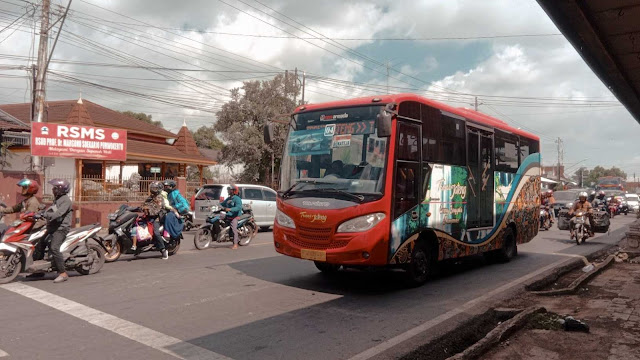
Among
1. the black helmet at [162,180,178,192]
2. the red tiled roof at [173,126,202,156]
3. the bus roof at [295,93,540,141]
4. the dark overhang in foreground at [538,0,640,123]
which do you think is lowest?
the black helmet at [162,180,178,192]

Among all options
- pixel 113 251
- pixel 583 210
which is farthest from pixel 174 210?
pixel 583 210

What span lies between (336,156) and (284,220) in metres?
1.34

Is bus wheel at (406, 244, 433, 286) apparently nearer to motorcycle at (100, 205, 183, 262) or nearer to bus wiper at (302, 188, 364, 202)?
bus wiper at (302, 188, 364, 202)

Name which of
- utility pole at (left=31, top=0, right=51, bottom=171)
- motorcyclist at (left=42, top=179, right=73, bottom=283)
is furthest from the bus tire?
utility pole at (left=31, top=0, right=51, bottom=171)

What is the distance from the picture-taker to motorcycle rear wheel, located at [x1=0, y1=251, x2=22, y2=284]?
7.81 m

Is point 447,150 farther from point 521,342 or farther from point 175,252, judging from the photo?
point 175,252

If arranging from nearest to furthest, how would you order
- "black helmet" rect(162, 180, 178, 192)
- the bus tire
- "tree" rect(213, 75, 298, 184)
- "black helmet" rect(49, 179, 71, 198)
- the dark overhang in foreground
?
1. the dark overhang in foreground
2. "black helmet" rect(49, 179, 71, 198)
3. the bus tire
4. "black helmet" rect(162, 180, 178, 192)
5. "tree" rect(213, 75, 298, 184)

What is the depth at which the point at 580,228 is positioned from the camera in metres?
15.6

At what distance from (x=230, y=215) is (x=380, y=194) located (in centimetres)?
660

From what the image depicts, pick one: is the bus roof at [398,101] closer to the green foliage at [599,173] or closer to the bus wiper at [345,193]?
the bus wiper at [345,193]

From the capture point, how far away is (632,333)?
5504 millimetres

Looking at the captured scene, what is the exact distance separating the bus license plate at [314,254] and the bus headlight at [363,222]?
0.52 metres

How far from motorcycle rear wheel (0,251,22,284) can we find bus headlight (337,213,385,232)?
5.39m

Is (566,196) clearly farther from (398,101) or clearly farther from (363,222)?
(363,222)
